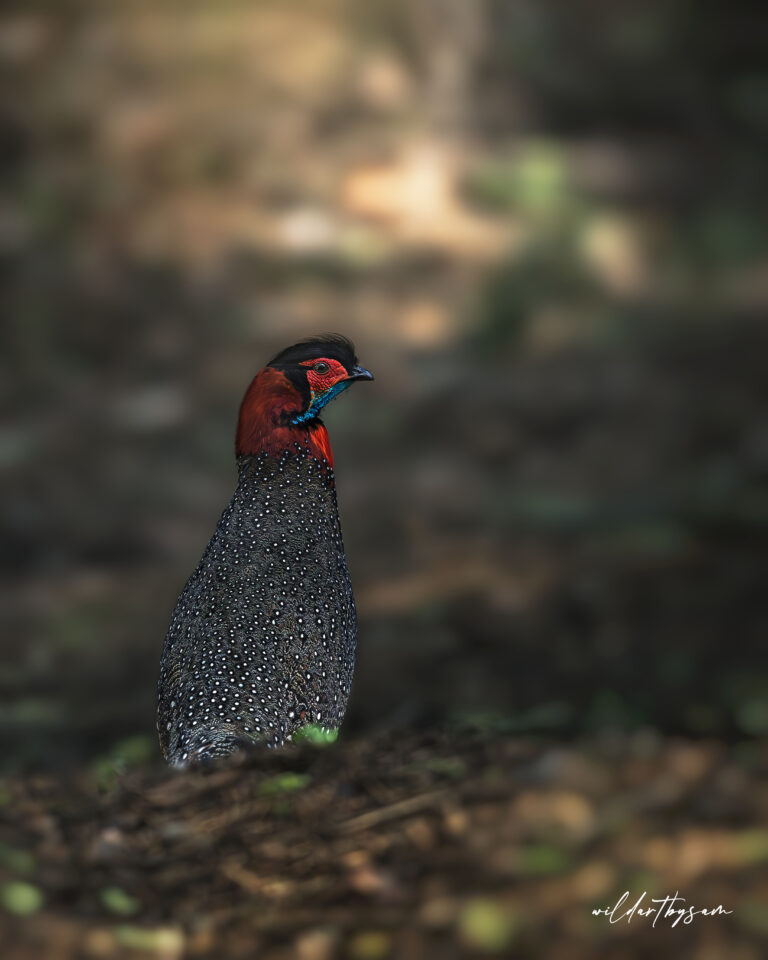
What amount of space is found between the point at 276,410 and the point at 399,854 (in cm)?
346

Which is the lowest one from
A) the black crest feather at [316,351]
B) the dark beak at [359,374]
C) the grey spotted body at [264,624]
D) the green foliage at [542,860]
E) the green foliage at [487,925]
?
the green foliage at [487,925]

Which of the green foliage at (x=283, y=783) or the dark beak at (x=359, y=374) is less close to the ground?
the dark beak at (x=359, y=374)

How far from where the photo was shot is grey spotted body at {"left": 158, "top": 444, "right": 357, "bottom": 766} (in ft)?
18.8

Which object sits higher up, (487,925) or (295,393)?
(295,393)

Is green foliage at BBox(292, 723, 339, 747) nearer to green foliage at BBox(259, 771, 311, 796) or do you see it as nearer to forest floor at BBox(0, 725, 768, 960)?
forest floor at BBox(0, 725, 768, 960)

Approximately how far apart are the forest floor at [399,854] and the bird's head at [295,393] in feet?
8.25

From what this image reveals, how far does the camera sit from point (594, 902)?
3789 mm

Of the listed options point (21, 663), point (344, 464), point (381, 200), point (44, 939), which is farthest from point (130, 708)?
point (44, 939)

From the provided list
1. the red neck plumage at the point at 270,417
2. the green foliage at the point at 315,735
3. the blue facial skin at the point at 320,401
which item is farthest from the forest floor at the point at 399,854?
the blue facial skin at the point at 320,401

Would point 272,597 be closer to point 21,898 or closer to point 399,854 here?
point 399,854

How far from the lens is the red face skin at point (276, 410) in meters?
6.90

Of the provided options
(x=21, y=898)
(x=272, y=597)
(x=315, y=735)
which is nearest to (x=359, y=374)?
(x=272, y=597)

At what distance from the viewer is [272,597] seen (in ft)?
20.4

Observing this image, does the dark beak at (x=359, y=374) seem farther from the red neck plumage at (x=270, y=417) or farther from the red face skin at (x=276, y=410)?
the red neck plumage at (x=270, y=417)
